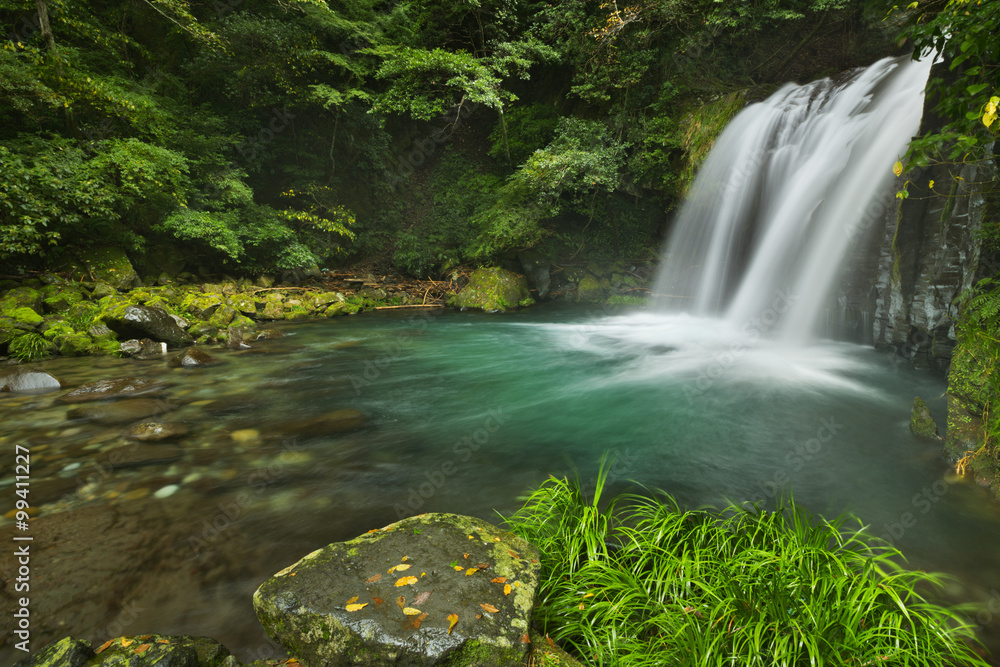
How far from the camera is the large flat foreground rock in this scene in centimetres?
163

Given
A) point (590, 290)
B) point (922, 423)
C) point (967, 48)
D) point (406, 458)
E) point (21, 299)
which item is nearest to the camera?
point (967, 48)

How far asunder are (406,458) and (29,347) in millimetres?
6940

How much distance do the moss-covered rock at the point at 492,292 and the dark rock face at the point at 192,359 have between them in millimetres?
7543

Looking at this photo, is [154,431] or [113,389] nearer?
[154,431]

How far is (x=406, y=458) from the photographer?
4.22 m

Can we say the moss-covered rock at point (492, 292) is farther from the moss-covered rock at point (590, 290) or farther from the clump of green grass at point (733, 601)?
the clump of green grass at point (733, 601)

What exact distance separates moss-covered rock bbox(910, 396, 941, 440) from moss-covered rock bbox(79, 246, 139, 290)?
1343cm

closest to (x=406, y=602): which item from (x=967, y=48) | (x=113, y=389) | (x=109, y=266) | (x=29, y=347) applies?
(x=967, y=48)

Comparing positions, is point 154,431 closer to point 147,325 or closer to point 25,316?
point 147,325

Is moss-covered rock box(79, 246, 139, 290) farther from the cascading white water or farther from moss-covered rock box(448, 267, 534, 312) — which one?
the cascading white water

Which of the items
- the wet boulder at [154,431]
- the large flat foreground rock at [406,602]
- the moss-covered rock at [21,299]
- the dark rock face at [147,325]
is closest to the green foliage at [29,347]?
the dark rock face at [147,325]

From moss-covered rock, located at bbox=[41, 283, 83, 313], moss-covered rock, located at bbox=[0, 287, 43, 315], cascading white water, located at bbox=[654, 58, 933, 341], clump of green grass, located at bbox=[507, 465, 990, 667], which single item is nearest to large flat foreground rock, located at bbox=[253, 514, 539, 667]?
clump of green grass, located at bbox=[507, 465, 990, 667]

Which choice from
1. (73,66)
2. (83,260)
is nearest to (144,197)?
(83,260)

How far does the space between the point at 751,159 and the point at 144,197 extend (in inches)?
528
